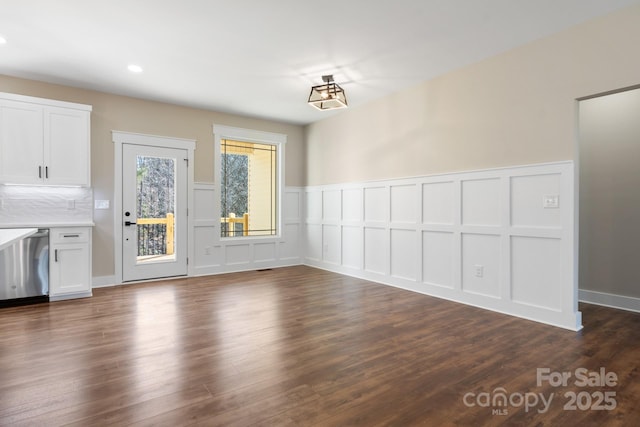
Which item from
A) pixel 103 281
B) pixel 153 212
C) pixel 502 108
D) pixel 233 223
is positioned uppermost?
pixel 502 108

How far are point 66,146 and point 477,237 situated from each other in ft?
18.1

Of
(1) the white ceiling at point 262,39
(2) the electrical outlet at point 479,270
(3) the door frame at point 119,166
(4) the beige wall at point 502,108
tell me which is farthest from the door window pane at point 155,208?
(2) the electrical outlet at point 479,270

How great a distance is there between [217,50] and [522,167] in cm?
364

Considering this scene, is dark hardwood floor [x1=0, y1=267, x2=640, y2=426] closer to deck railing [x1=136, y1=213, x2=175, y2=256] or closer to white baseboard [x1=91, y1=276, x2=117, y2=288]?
white baseboard [x1=91, y1=276, x2=117, y2=288]

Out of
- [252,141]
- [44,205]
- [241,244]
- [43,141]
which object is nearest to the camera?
[43,141]

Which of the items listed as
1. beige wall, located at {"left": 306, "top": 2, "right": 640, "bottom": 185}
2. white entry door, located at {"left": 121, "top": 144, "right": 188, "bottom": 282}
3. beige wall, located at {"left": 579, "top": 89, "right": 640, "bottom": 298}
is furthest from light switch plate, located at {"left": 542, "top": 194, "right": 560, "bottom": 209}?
white entry door, located at {"left": 121, "top": 144, "right": 188, "bottom": 282}

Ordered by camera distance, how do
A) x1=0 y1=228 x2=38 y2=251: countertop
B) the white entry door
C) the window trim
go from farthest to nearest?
the window trim, the white entry door, x1=0 y1=228 x2=38 y2=251: countertop

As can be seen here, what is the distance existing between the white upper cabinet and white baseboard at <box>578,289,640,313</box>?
687 centimetres

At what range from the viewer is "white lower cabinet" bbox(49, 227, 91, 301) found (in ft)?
14.4

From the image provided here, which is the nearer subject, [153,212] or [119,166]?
[119,166]

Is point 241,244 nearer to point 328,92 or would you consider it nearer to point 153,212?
point 153,212

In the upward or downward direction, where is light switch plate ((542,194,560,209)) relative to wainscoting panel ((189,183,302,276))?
upward

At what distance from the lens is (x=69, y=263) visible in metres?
4.49

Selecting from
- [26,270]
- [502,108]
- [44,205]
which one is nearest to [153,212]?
[44,205]
